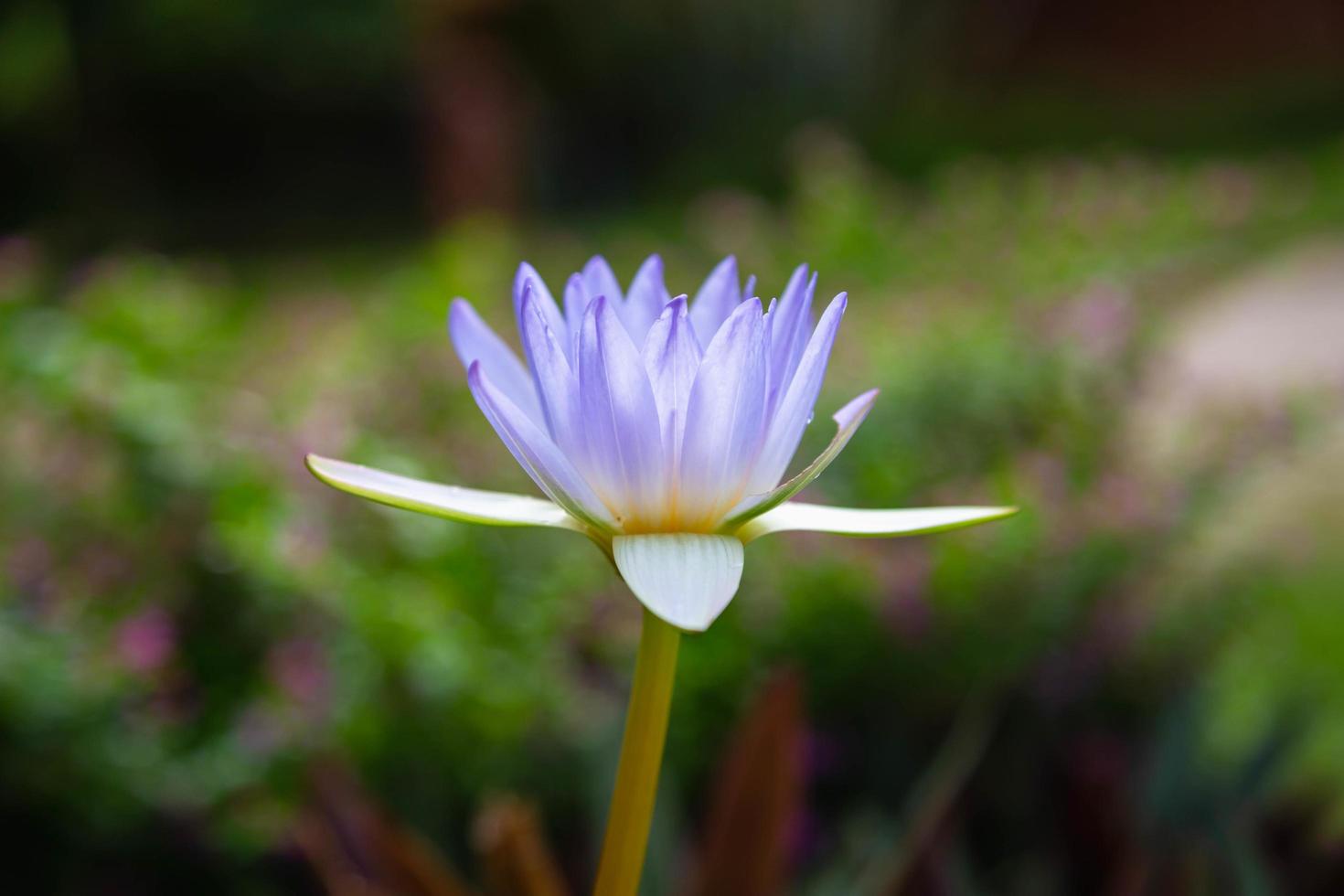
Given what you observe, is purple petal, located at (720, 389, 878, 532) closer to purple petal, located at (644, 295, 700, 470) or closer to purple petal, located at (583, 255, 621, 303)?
purple petal, located at (644, 295, 700, 470)

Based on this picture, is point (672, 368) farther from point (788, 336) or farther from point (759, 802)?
point (759, 802)

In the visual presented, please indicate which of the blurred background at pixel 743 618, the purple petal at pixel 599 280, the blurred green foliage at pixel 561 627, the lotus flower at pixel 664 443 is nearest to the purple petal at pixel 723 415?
the lotus flower at pixel 664 443

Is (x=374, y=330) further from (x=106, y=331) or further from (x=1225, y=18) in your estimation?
(x=1225, y=18)

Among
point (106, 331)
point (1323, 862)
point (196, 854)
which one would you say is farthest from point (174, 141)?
point (1323, 862)

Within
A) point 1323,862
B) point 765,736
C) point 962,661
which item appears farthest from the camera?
point 962,661

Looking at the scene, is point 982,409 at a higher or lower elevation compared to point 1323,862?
higher
